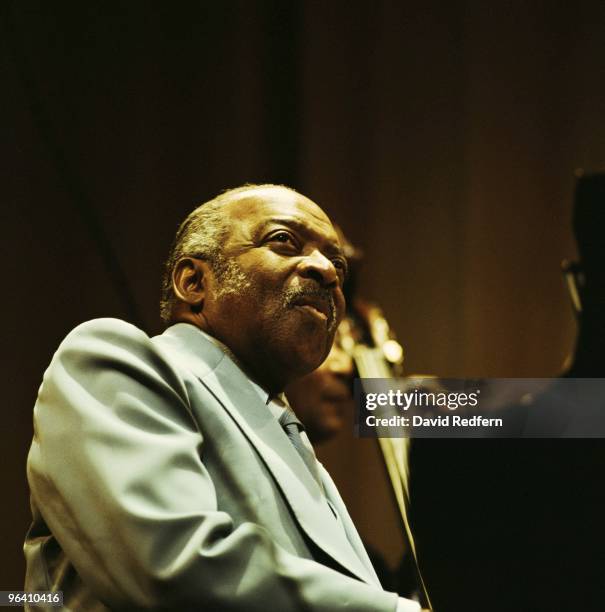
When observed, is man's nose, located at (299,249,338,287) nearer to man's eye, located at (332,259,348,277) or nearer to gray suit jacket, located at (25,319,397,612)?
man's eye, located at (332,259,348,277)

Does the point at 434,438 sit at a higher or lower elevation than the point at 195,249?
lower

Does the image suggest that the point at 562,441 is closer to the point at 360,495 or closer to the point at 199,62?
the point at 360,495

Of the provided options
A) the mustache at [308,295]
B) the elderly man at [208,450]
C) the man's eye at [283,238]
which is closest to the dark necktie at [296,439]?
the elderly man at [208,450]

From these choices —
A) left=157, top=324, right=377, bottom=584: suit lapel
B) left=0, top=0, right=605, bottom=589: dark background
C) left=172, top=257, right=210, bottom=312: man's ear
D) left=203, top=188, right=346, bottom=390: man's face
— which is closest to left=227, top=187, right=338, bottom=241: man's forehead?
left=203, top=188, right=346, bottom=390: man's face

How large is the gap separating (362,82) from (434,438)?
2053 millimetres

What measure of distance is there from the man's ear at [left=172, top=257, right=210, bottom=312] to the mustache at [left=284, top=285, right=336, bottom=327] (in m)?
0.16

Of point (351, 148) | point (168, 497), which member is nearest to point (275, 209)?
point (168, 497)

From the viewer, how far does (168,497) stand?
0.97 meters

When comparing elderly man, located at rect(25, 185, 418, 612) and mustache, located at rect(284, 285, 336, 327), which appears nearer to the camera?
elderly man, located at rect(25, 185, 418, 612)

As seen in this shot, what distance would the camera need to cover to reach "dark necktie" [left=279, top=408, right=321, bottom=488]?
1317 mm

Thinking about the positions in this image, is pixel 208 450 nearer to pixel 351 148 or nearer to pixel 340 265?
pixel 340 265

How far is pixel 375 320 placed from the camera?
2359mm

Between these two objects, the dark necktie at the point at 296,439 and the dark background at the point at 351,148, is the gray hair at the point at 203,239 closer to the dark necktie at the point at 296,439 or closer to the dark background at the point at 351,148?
the dark necktie at the point at 296,439

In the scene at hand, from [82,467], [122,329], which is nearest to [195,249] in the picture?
[122,329]
